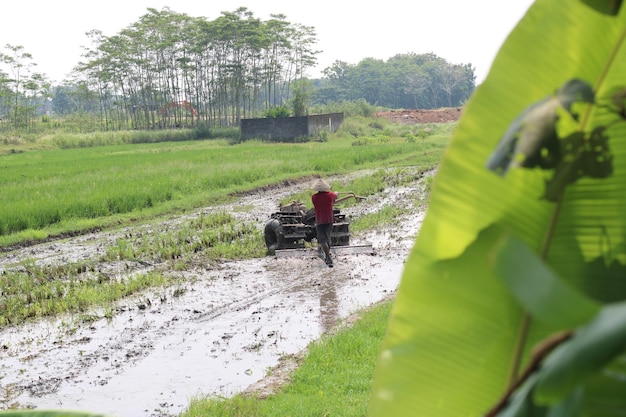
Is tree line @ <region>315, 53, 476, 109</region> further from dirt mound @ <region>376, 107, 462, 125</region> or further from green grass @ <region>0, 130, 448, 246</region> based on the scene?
green grass @ <region>0, 130, 448, 246</region>

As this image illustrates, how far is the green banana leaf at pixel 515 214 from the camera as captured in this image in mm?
686

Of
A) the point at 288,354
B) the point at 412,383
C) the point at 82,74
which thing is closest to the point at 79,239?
the point at 288,354

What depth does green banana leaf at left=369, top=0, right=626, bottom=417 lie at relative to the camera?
686 millimetres

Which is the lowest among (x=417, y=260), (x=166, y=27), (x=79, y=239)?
(x=79, y=239)

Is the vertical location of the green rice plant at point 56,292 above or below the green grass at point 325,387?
below

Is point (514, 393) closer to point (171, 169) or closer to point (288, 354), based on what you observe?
point (288, 354)

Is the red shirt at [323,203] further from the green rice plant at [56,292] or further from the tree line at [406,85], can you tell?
the tree line at [406,85]

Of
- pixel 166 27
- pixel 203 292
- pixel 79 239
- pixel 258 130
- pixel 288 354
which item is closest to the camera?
pixel 288 354

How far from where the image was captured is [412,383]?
788 mm

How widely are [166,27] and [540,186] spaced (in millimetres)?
64717

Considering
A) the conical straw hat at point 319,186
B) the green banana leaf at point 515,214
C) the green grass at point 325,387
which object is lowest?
the green grass at point 325,387

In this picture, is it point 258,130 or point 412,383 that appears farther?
point 258,130

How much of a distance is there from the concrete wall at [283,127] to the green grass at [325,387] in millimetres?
32484

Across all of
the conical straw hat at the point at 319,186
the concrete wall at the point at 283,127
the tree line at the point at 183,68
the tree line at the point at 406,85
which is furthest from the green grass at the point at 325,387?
the tree line at the point at 406,85
